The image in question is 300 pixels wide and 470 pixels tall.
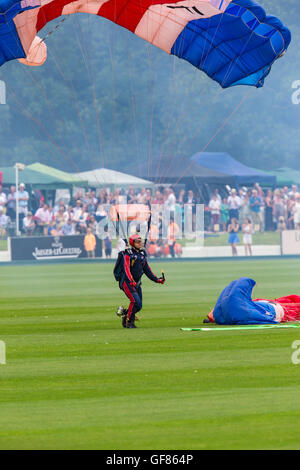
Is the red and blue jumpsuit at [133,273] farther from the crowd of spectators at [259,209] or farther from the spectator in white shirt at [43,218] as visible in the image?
the crowd of spectators at [259,209]

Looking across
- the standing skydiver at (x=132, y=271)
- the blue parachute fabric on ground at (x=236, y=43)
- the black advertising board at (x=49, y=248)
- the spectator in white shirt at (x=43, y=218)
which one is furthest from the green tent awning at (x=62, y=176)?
the standing skydiver at (x=132, y=271)

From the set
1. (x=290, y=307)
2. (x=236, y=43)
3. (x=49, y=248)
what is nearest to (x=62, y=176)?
(x=49, y=248)

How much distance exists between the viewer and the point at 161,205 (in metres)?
43.7

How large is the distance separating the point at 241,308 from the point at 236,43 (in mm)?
4935

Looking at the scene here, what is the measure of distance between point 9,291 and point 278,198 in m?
26.6

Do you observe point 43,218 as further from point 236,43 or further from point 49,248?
point 236,43

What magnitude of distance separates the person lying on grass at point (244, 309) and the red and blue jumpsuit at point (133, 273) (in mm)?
1221

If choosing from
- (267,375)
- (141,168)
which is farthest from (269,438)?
(141,168)

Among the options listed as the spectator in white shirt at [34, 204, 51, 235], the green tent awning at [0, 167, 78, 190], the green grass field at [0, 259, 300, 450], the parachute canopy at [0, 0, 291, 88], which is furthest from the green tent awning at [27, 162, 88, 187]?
the parachute canopy at [0, 0, 291, 88]

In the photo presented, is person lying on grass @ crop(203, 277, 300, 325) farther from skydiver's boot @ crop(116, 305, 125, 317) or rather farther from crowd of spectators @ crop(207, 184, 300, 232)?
crowd of spectators @ crop(207, 184, 300, 232)

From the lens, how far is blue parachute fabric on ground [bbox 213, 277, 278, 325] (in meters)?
15.8

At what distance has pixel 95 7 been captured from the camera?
59.3 feet

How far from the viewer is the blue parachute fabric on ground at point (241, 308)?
15.8 m
